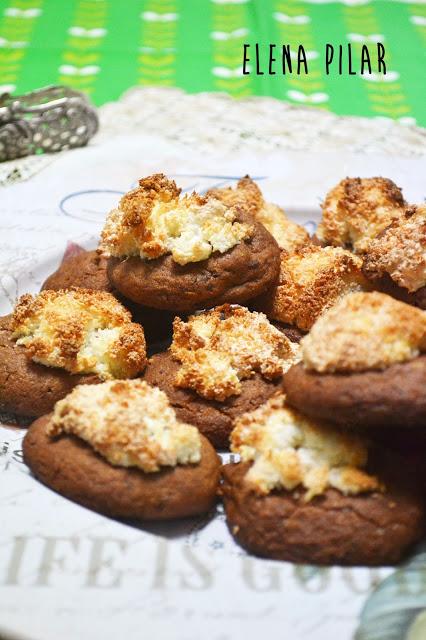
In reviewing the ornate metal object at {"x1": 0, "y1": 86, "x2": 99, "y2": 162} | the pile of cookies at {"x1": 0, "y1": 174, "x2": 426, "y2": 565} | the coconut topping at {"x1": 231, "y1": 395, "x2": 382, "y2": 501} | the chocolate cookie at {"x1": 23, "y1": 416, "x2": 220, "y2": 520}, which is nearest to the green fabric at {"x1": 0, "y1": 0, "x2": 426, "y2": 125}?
the ornate metal object at {"x1": 0, "y1": 86, "x2": 99, "y2": 162}

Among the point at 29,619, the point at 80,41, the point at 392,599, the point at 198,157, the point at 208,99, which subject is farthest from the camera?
the point at 80,41

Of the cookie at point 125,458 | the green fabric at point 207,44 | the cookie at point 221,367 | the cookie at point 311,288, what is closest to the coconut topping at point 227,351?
the cookie at point 221,367

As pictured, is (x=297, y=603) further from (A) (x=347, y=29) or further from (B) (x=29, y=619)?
(A) (x=347, y=29)

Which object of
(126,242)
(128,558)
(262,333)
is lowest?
(128,558)

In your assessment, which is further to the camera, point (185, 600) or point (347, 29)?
point (347, 29)

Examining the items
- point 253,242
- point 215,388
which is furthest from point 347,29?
point 215,388

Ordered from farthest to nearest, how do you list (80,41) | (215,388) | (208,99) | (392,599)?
(80,41), (208,99), (215,388), (392,599)

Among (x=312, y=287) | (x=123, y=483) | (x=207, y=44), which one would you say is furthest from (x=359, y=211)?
(x=207, y=44)

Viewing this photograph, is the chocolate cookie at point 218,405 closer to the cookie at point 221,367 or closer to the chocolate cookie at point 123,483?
the cookie at point 221,367
